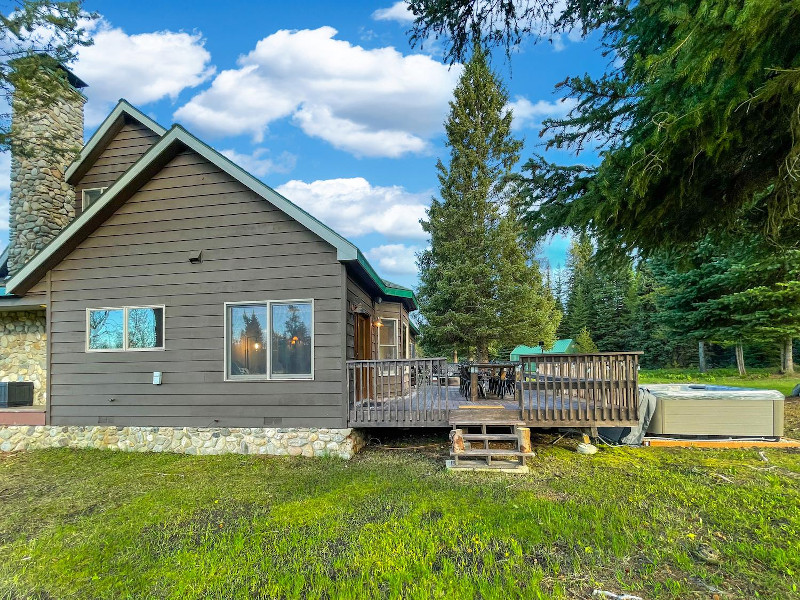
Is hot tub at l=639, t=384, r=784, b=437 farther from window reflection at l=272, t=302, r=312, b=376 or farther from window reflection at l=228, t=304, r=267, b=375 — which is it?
window reflection at l=228, t=304, r=267, b=375

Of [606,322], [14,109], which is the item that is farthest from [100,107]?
[606,322]

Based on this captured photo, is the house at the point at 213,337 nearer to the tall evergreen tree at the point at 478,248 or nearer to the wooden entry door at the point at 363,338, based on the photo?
the wooden entry door at the point at 363,338

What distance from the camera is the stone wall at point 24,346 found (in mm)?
8695

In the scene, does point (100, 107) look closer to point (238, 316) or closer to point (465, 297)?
point (238, 316)

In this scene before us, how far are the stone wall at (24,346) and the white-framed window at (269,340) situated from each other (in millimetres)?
4903

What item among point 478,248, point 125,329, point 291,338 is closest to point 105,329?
point 125,329

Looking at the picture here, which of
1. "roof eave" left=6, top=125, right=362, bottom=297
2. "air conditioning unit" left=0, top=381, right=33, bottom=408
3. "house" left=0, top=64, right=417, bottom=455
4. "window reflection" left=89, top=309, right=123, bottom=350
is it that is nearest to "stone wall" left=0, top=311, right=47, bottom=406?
"air conditioning unit" left=0, top=381, right=33, bottom=408

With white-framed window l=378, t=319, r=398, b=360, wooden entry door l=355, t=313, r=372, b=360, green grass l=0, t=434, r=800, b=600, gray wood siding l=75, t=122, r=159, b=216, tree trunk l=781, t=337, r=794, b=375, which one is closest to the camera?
green grass l=0, t=434, r=800, b=600

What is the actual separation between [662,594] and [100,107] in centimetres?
1345

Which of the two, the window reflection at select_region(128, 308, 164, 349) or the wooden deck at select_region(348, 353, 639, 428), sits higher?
the window reflection at select_region(128, 308, 164, 349)

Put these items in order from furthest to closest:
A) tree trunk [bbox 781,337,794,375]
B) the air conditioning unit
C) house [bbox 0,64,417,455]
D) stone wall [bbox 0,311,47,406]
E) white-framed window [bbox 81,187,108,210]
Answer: tree trunk [bbox 781,337,794,375], white-framed window [bbox 81,187,108,210], stone wall [bbox 0,311,47,406], the air conditioning unit, house [bbox 0,64,417,455]

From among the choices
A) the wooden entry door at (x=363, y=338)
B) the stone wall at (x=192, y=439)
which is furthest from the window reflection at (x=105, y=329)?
the wooden entry door at (x=363, y=338)

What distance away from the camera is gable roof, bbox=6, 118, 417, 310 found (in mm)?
6609

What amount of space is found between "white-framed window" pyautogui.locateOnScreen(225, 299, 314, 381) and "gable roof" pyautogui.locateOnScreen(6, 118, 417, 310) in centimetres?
115
